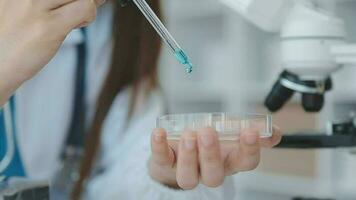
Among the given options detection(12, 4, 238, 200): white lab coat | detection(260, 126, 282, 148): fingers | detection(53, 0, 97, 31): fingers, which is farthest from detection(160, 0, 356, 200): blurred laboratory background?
detection(53, 0, 97, 31): fingers

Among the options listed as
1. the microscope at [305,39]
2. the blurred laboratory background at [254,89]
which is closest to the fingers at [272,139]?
the microscope at [305,39]

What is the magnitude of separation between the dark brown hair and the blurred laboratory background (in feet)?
1.48

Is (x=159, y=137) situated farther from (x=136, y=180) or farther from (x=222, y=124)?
(x=136, y=180)

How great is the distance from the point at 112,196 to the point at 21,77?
316mm

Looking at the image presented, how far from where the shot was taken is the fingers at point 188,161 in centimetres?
45

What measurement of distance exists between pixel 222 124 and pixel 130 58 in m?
0.61

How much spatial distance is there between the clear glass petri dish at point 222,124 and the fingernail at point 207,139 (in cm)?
2

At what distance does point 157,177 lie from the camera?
2.21 feet

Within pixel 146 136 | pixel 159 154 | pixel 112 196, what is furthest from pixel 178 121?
pixel 146 136

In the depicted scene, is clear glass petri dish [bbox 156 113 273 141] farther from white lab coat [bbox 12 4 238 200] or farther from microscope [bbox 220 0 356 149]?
white lab coat [bbox 12 4 238 200]

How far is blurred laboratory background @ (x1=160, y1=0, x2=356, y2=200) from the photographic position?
1.45 m

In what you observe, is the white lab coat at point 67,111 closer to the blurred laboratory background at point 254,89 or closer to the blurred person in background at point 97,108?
the blurred person in background at point 97,108

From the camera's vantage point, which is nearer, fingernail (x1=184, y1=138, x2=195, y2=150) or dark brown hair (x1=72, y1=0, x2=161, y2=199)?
fingernail (x1=184, y1=138, x2=195, y2=150)

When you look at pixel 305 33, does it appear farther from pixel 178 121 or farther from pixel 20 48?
pixel 20 48
